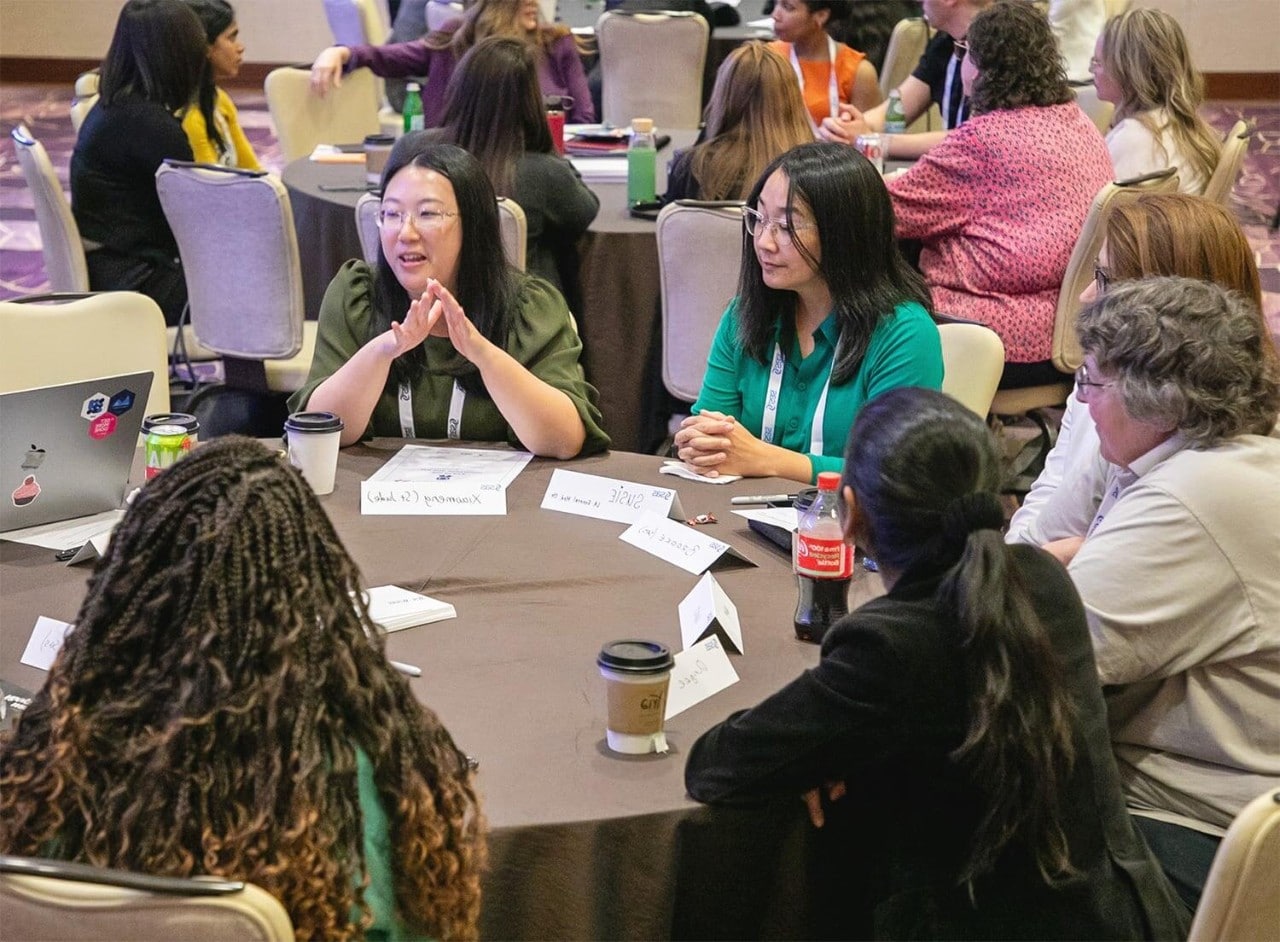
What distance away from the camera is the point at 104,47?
444 inches

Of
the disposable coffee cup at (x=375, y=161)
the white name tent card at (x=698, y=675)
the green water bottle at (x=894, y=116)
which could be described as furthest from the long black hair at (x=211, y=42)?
the white name tent card at (x=698, y=675)

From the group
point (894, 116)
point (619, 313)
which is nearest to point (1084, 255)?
point (619, 313)

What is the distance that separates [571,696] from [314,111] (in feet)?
15.8

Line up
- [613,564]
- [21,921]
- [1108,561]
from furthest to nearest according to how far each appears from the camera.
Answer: [613,564] → [1108,561] → [21,921]

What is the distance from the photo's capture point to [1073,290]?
4.25 meters

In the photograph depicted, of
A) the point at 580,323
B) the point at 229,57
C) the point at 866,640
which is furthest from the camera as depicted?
the point at 229,57

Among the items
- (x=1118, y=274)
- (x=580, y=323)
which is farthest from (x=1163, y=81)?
(x=1118, y=274)

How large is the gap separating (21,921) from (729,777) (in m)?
0.71

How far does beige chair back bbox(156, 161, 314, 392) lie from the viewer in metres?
4.19

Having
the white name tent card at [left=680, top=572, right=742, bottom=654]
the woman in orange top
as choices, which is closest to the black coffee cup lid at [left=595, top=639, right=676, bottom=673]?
the white name tent card at [left=680, top=572, right=742, bottom=654]

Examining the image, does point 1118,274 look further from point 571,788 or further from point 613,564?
point 571,788

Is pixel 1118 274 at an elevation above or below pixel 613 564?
above

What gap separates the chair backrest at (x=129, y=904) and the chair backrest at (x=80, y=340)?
1.89m

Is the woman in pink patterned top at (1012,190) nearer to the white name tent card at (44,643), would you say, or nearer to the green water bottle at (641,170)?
the green water bottle at (641,170)
